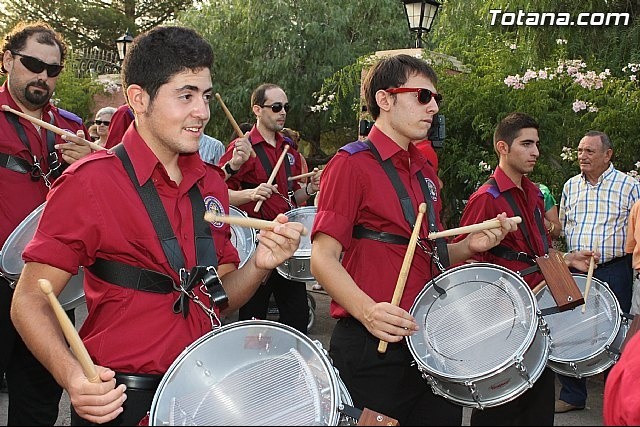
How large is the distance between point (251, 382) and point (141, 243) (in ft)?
1.73

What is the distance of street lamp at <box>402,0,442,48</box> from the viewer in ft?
32.4

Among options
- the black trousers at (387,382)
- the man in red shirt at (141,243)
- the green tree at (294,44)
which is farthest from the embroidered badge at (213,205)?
the green tree at (294,44)

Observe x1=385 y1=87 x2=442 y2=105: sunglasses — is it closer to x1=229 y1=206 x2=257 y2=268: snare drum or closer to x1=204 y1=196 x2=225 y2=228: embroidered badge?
x1=204 y1=196 x2=225 y2=228: embroidered badge

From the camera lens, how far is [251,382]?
6.68ft

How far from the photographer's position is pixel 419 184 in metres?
3.33

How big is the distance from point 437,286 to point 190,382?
1.32 metres

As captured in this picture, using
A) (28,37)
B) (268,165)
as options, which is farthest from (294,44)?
(28,37)

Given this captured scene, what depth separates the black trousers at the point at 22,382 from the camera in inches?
143

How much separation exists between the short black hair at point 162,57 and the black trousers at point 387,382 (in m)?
1.26

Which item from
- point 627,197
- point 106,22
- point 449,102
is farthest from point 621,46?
point 106,22

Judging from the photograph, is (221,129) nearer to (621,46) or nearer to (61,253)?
(621,46)

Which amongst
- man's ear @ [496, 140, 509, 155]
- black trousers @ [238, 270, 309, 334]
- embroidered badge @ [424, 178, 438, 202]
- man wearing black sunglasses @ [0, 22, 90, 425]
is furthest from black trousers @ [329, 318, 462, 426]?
black trousers @ [238, 270, 309, 334]

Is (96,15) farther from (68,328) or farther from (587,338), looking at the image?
(68,328)

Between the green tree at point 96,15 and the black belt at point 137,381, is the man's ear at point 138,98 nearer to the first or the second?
the black belt at point 137,381
